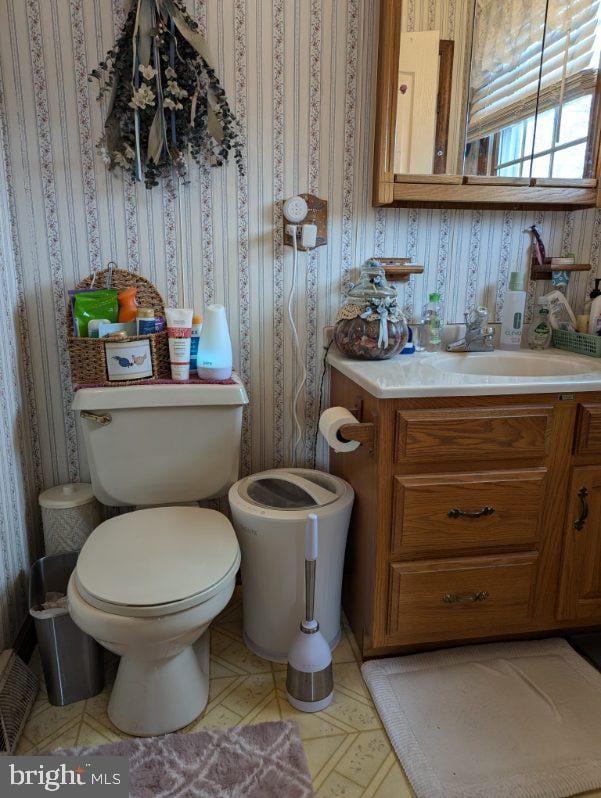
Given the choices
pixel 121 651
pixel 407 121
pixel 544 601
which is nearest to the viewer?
pixel 121 651

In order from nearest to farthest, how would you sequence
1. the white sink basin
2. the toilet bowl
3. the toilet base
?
the toilet bowl → the toilet base → the white sink basin

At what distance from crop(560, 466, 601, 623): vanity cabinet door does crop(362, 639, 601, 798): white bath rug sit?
0.49 ft

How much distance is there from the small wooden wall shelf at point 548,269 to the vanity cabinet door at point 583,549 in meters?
0.71

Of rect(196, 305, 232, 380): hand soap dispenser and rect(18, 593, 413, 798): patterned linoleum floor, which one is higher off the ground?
rect(196, 305, 232, 380): hand soap dispenser

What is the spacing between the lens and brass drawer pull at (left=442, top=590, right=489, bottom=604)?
4.66 feet

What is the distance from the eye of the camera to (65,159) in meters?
1.53

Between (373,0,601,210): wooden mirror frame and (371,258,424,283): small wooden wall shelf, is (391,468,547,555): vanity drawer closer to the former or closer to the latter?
(371,258,424,283): small wooden wall shelf

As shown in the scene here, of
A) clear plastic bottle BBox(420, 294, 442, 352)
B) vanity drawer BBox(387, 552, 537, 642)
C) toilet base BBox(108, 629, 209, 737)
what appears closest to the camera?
toilet base BBox(108, 629, 209, 737)

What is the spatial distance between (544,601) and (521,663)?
0.60 feet

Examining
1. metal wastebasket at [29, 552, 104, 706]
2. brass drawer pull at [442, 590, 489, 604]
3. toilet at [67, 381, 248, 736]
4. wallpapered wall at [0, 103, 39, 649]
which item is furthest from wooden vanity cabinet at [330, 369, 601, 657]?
wallpapered wall at [0, 103, 39, 649]

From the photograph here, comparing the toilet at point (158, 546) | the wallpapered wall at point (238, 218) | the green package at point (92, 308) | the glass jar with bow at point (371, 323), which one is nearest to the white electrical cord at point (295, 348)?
the wallpapered wall at point (238, 218)

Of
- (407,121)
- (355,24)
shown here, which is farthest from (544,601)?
(355,24)

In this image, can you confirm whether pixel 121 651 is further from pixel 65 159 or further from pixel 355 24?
pixel 355 24

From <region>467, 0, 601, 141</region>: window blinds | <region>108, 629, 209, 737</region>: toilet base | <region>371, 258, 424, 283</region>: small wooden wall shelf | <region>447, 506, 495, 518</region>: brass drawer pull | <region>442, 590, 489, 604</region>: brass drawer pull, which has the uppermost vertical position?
<region>467, 0, 601, 141</region>: window blinds
